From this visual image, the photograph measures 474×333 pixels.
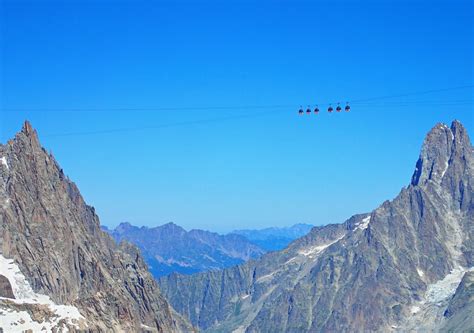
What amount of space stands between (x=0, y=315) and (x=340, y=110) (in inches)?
3758

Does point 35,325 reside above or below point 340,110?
below

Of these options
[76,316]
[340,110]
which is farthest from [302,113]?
[76,316]

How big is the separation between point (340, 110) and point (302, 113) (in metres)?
7.99

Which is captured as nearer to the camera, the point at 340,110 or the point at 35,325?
the point at 340,110

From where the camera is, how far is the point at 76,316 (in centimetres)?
19950

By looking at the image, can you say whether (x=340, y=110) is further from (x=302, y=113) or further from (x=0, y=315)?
(x=0, y=315)

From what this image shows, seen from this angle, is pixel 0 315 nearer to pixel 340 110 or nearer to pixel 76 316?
pixel 76 316

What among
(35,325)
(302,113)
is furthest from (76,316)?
(302,113)

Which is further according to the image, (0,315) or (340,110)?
(0,315)

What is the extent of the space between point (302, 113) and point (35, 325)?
8251 centimetres

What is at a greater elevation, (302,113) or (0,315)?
(302,113)

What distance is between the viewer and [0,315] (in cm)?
19225

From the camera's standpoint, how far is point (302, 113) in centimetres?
16462

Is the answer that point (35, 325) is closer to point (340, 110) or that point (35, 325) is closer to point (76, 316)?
point (76, 316)
